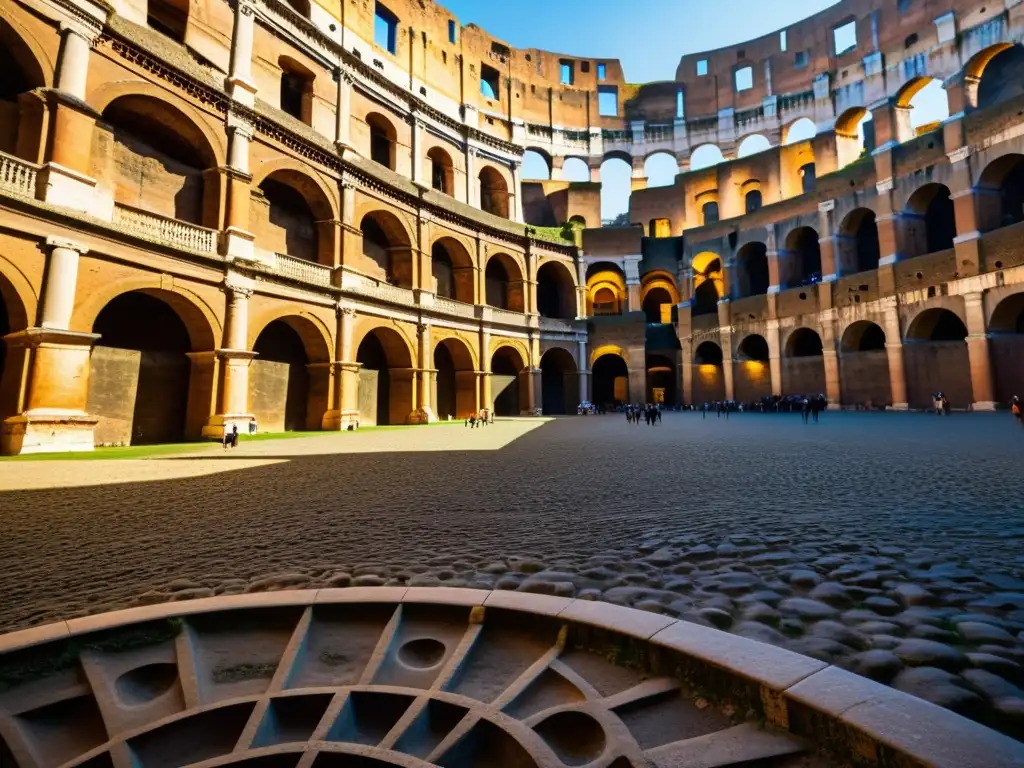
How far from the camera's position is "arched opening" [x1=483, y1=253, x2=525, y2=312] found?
30516 millimetres

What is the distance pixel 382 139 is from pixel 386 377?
12.3 m

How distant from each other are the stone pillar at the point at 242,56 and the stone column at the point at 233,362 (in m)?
6.40

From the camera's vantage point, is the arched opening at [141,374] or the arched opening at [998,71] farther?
the arched opening at [998,71]

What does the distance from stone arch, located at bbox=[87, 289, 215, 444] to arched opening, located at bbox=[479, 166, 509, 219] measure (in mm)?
20875

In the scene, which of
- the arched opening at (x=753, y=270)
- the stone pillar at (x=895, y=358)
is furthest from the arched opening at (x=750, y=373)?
the stone pillar at (x=895, y=358)

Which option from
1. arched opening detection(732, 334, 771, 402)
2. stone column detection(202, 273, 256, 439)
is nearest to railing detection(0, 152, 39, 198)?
stone column detection(202, 273, 256, 439)

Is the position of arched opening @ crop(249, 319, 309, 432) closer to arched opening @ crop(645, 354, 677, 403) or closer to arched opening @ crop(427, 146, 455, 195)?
arched opening @ crop(427, 146, 455, 195)

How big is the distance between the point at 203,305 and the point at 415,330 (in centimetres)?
935

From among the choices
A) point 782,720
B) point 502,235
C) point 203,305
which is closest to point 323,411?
point 203,305

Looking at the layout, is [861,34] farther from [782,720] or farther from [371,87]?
[782,720]

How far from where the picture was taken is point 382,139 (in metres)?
25.9

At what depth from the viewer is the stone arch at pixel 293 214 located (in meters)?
18.4

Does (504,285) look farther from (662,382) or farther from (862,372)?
(862,372)

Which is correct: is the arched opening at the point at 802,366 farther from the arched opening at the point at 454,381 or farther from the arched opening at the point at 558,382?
the arched opening at the point at 454,381
